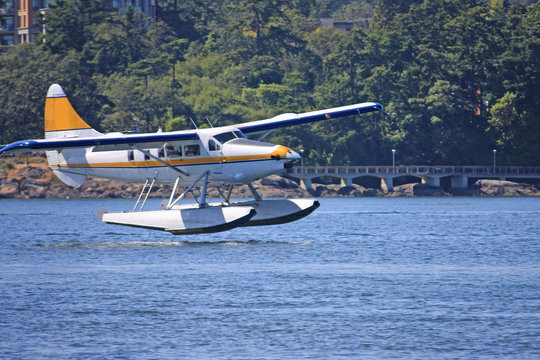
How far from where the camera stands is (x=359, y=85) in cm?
11644

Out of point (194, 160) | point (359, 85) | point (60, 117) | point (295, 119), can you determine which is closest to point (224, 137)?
point (194, 160)

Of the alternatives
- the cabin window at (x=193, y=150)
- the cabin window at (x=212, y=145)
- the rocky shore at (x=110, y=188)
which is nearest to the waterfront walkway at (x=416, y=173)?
the rocky shore at (x=110, y=188)

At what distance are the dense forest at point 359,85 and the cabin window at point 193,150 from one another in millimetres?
70139

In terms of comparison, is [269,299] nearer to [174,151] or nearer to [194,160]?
[194,160]

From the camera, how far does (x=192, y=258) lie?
28562 mm

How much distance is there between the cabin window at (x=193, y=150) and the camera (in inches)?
1220

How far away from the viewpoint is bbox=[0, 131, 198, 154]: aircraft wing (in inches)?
1154

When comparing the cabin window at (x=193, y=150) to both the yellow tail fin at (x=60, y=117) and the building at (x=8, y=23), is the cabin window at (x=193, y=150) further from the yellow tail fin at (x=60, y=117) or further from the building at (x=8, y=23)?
the building at (x=8, y=23)

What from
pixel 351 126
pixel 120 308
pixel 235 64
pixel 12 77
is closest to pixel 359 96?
pixel 351 126

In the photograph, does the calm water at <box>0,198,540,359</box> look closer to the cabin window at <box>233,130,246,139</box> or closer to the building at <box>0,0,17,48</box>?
the cabin window at <box>233,130,246,139</box>

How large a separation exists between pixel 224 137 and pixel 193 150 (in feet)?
3.77

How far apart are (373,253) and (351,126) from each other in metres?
84.3

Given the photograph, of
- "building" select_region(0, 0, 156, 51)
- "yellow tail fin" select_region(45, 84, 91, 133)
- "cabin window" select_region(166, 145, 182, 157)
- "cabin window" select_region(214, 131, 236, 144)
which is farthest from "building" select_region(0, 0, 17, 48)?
"cabin window" select_region(214, 131, 236, 144)

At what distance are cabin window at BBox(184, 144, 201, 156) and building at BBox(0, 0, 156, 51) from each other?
103090 millimetres
